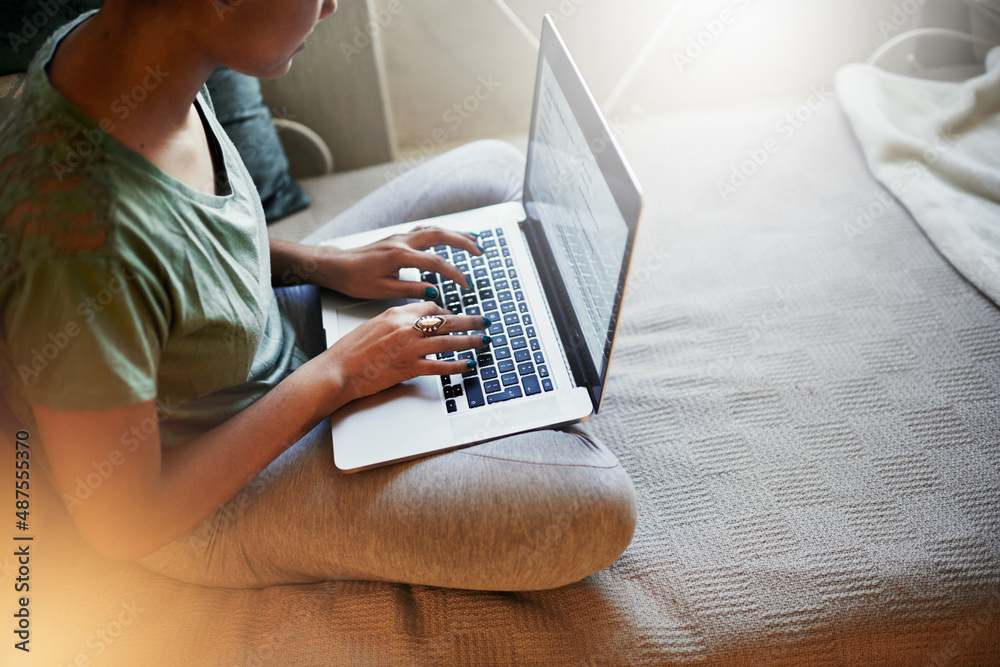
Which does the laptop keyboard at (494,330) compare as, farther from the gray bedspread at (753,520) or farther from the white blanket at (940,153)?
the white blanket at (940,153)

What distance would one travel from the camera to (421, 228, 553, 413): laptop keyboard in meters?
0.77

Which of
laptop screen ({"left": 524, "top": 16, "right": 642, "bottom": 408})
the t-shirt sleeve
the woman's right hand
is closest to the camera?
the t-shirt sleeve

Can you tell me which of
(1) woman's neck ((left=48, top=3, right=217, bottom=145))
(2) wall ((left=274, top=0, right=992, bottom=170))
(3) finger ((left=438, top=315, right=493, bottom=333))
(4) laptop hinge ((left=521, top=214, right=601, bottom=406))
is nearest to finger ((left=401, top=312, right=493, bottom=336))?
(3) finger ((left=438, top=315, right=493, bottom=333))

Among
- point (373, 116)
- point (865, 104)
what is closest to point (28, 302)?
point (373, 116)

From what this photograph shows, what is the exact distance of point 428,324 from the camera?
0.77 metres

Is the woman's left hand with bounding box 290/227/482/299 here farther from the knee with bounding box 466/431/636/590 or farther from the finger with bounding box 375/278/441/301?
the knee with bounding box 466/431/636/590

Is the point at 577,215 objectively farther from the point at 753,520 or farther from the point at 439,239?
the point at 753,520

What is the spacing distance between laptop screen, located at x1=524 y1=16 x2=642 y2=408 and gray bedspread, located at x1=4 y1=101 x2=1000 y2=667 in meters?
0.17

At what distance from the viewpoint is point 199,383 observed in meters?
0.66

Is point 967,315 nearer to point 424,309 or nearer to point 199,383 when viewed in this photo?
point 424,309

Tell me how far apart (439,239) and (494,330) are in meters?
0.18

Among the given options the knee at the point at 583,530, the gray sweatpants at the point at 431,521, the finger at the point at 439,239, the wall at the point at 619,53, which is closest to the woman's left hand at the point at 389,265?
the finger at the point at 439,239

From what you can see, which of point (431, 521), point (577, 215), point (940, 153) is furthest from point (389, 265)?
point (940, 153)

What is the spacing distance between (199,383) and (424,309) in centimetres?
28
